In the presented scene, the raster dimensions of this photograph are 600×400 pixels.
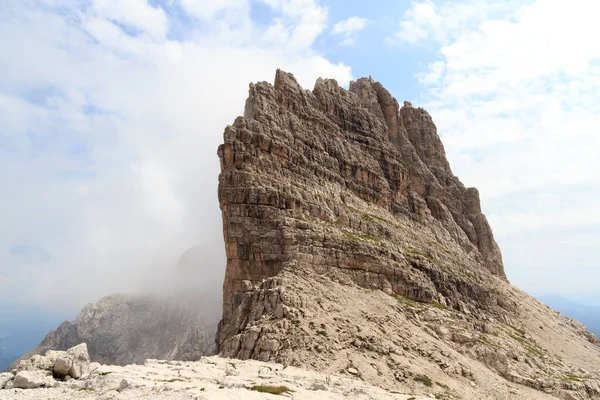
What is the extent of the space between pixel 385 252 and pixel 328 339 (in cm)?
3055

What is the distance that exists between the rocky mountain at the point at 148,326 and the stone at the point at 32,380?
418 feet

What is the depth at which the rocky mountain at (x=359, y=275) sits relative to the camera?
59156mm

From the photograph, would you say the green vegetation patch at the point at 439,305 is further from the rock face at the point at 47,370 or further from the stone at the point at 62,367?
the stone at the point at 62,367

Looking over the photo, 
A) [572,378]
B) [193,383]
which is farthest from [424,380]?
[572,378]

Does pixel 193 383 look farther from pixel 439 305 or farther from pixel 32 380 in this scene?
pixel 439 305

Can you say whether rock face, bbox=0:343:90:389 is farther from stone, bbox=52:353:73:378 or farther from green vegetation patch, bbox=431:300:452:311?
green vegetation patch, bbox=431:300:452:311

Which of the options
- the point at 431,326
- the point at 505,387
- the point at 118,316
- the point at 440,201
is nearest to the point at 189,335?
the point at 118,316

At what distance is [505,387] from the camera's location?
6222cm

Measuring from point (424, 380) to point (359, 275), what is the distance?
24.5 meters

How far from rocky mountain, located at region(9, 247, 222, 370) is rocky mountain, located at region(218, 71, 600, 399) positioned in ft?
283

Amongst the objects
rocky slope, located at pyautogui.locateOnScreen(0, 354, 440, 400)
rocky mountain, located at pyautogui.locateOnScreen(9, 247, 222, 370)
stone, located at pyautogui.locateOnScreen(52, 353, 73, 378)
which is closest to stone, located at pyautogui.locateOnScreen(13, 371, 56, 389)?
rocky slope, located at pyautogui.locateOnScreen(0, 354, 440, 400)

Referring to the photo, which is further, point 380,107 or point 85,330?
point 85,330

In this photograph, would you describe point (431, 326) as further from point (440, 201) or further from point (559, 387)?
point (440, 201)

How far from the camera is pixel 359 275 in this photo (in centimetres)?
7788
